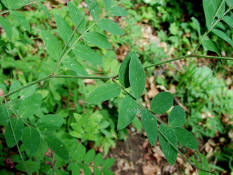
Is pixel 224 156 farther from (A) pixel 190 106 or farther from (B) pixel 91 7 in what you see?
(B) pixel 91 7

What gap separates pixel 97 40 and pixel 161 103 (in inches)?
15.5

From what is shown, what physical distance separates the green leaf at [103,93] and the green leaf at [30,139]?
24cm

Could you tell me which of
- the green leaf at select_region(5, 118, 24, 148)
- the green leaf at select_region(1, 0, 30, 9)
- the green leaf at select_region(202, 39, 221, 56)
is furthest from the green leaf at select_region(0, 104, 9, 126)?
the green leaf at select_region(202, 39, 221, 56)

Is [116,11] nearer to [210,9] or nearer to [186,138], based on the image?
[210,9]

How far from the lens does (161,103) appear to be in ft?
2.27

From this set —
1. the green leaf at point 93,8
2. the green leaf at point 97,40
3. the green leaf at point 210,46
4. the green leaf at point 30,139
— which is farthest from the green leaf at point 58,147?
the green leaf at point 210,46

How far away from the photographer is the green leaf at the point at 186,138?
0.67 m

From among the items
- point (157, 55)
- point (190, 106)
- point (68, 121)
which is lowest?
point (190, 106)

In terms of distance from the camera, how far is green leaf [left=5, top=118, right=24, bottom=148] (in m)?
0.75

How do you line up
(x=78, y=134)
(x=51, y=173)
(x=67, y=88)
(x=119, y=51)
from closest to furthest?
(x=51, y=173) → (x=78, y=134) → (x=67, y=88) → (x=119, y=51)

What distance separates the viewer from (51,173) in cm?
129

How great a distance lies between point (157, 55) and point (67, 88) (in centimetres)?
150

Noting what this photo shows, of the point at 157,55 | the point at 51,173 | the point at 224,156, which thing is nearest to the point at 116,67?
the point at 51,173

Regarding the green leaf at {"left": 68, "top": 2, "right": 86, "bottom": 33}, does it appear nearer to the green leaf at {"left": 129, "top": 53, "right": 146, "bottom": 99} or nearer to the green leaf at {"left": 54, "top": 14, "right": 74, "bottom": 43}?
the green leaf at {"left": 54, "top": 14, "right": 74, "bottom": 43}
